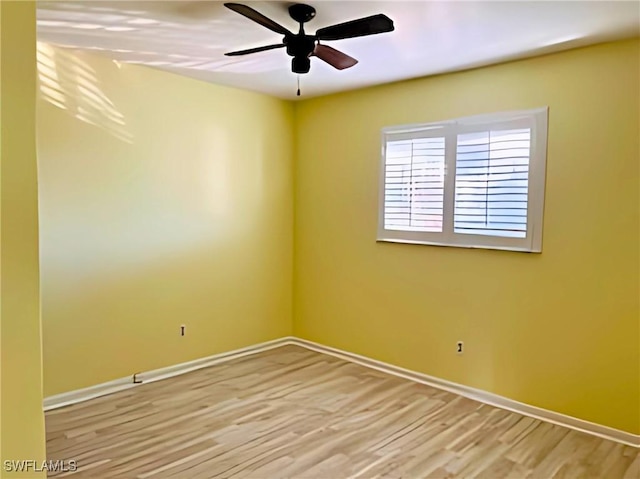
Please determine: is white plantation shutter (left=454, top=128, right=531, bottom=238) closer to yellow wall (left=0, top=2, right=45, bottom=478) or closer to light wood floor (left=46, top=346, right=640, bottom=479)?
light wood floor (left=46, top=346, right=640, bottom=479)

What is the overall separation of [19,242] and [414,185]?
348cm

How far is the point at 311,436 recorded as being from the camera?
3.10 m

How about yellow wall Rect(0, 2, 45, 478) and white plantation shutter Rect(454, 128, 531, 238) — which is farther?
white plantation shutter Rect(454, 128, 531, 238)

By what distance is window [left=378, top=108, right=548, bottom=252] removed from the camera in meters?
3.42

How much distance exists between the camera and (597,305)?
316 centimetres

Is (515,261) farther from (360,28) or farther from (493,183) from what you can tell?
(360,28)

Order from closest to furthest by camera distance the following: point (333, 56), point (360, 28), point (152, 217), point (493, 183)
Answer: point (360, 28) → point (333, 56) → point (493, 183) → point (152, 217)

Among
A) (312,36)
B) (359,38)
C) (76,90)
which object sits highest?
(359,38)

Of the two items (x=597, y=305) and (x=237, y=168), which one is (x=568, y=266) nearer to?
(x=597, y=305)

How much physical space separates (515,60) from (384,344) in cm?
257

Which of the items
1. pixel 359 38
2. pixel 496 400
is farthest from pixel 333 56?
pixel 496 400

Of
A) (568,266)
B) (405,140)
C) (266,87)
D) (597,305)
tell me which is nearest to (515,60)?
(405,140)

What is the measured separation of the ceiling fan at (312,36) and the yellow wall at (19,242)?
5.00ft

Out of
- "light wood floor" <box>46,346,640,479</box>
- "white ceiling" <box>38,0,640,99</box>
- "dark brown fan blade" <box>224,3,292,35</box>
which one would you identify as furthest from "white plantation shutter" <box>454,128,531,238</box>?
"dark brown fan blade" <box>224,3,292,35</box>
